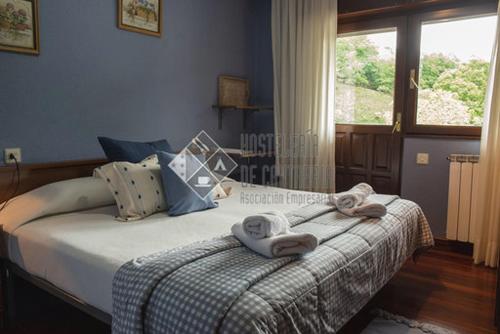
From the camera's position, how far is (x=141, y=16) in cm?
312

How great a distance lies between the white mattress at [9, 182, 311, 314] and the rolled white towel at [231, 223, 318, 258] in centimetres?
39

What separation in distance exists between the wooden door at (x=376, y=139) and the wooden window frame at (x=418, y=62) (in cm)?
6

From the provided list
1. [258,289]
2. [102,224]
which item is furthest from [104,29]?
[258,289]

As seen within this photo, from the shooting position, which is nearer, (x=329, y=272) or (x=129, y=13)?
(x=329, y=272)

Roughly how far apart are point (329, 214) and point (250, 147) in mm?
2194

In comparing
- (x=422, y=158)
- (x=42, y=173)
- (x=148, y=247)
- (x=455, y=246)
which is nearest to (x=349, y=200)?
(x=148, y=247)

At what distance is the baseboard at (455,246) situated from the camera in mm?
3311

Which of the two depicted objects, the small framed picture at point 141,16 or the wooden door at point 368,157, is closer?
the small framed picture at point 141,16

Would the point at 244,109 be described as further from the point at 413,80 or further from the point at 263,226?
the point at 263,226

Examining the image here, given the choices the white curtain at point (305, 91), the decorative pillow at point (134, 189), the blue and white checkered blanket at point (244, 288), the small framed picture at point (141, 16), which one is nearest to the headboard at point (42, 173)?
the decorative pillow at point (134, 189)

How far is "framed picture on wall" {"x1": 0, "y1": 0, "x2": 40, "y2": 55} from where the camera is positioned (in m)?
2.38

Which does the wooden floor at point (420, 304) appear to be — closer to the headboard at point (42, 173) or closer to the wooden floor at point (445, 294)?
the wooden floor at point (445, 294)

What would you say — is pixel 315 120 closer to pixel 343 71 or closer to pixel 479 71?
pixel 343 71

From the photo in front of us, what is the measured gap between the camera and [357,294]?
→ 1719mm
